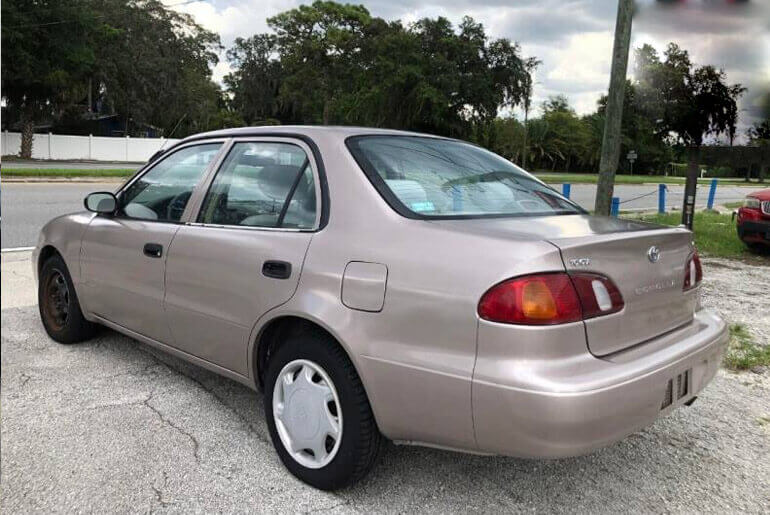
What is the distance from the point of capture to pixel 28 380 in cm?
382

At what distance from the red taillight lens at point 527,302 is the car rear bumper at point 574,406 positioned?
0.15 metres

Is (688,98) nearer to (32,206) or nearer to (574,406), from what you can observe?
(574,406)

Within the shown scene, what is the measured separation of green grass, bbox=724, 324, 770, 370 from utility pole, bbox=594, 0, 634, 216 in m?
3.02

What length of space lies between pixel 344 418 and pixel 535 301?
906 mm

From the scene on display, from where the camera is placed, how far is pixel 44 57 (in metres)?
30.9

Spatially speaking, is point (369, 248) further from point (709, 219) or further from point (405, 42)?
point (405, 42)

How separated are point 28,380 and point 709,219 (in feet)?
48.8

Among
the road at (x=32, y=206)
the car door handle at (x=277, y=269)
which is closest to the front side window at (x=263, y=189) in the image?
the car door handle at (x=277, y=269)

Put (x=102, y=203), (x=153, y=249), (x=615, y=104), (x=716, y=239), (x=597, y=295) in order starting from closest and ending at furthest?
(x=597, y=295) → (x=153, y=249) → (x=102, y=203) → (x=615, y=104) → (x=716, y=239)

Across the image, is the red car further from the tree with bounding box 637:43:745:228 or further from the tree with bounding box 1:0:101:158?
the tree with bounding box 1:0:101:158

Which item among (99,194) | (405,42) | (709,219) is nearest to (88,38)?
(405,42)

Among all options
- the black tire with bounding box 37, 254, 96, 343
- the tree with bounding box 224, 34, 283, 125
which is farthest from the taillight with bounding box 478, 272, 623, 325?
the tree with bounding box 224, 34, 283, 125

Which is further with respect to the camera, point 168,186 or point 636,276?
point 168,186

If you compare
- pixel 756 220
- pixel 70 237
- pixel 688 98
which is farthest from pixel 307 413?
pixel 688 98
